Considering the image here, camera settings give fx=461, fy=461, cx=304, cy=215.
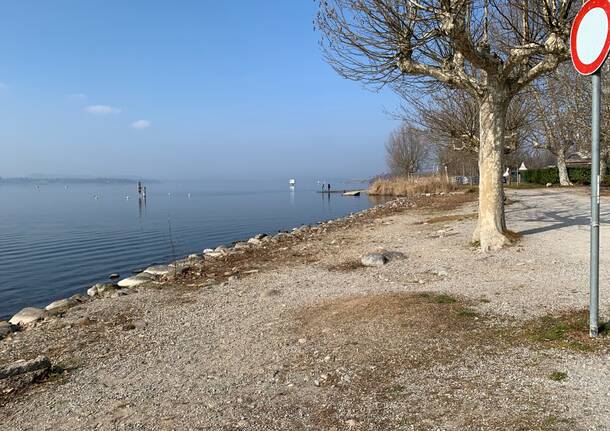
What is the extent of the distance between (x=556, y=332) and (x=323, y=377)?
2.57 m

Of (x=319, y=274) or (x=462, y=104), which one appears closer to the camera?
(x=319, y=274)

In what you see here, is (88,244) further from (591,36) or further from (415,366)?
(591,36)

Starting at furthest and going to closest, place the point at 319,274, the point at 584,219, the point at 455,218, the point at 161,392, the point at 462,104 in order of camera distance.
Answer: the point at 462,104 < the point at 455,218 < the point at 584,219 < the point at 319,274 < the point at 161,392

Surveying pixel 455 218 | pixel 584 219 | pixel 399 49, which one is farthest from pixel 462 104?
pixel 399 49

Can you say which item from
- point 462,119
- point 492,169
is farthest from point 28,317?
point 462,119

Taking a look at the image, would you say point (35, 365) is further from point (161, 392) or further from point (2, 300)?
point (2, 300)

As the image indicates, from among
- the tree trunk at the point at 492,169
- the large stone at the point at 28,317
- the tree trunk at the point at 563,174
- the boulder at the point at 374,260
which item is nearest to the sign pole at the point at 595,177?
the boulder at the point at 374,260

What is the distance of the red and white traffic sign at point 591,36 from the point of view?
4145 mm

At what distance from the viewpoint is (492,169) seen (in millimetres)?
10031

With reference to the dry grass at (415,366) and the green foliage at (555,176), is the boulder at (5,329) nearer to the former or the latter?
the dry grass at (415,366)

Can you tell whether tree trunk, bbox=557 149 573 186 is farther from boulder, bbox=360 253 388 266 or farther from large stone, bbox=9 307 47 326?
large stone, bbox=9 307 47 326

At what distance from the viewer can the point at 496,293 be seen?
22.1 feet

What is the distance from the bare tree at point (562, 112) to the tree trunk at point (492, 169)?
7.59 metres

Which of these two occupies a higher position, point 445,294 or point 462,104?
point 462,104
